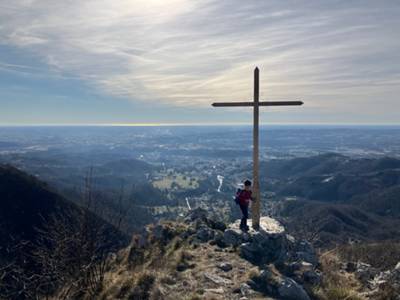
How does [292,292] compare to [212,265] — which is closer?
[292,292]

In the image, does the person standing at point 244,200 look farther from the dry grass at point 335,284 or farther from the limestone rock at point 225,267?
the dry grass at point 335,284

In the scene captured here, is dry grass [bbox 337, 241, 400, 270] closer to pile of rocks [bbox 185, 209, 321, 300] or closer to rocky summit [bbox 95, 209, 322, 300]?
pile of rocks [bbox 185, 209, 321, 300]

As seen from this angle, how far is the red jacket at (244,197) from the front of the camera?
14.6 m

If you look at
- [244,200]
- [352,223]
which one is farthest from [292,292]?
[352,223]

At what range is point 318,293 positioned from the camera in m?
9.98

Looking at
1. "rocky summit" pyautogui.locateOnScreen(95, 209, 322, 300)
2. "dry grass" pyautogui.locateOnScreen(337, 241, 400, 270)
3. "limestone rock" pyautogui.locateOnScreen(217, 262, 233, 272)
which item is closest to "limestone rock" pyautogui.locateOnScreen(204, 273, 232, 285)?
"rocky summit" pyautogui.locateOnScreen(95, 209, 322, 300)

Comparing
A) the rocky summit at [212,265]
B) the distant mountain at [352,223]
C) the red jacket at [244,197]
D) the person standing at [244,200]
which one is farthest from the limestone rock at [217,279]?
the distant mountain at [352,223]

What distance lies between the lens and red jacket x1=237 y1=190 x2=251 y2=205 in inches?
573

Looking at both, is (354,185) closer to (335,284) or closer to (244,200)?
(244,200)

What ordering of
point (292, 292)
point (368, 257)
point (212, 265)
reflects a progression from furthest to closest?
point (368, 257) < point (212, 265) < point (292, 292)

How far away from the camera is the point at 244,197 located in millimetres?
14625

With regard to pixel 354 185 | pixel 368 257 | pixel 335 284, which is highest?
pixel 335 284

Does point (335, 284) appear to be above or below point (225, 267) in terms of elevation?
below

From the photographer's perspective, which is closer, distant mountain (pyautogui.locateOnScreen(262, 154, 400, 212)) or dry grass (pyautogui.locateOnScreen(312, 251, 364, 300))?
dry grass (pyautogui.locateOnScreen(312, 251, 364, 300))
